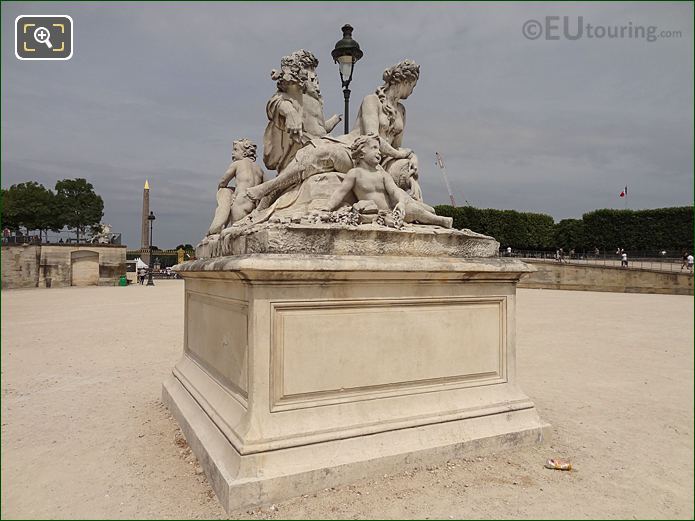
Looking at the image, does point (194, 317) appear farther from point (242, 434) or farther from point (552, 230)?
point (552, 230)

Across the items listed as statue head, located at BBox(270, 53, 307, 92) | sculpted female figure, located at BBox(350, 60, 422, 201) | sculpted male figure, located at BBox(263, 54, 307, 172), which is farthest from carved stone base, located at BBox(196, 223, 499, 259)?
statue head, located at BBox(270, 53, 307, 92)

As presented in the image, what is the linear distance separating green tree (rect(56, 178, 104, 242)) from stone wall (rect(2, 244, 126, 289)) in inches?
529

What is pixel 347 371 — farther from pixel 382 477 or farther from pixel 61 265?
pixel 61 265

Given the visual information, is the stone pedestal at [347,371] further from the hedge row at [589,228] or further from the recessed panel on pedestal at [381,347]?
the hedge row at [589,228]

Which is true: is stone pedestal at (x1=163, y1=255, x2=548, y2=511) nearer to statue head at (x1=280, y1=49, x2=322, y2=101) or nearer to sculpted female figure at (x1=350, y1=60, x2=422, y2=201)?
sculpted female figure at (x1=350, y1=60, x2=422, y2=201)

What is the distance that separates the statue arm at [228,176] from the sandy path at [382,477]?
2384 millimetres

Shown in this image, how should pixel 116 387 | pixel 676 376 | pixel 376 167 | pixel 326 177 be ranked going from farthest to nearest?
pixel 676 376
pixel 116 387
pixel 326 177
pixel 376 167

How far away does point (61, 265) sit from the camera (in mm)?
24188

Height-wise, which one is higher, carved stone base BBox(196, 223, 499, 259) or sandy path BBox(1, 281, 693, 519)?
carved stone base BBox(196, 223, 499, 259)

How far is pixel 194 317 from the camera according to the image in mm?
4500

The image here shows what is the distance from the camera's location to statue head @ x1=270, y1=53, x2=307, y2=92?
4543 millimetres

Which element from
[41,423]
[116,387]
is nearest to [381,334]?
[41,423]

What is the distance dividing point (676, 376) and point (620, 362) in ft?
3.12

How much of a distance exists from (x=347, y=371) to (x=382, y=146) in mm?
2237
